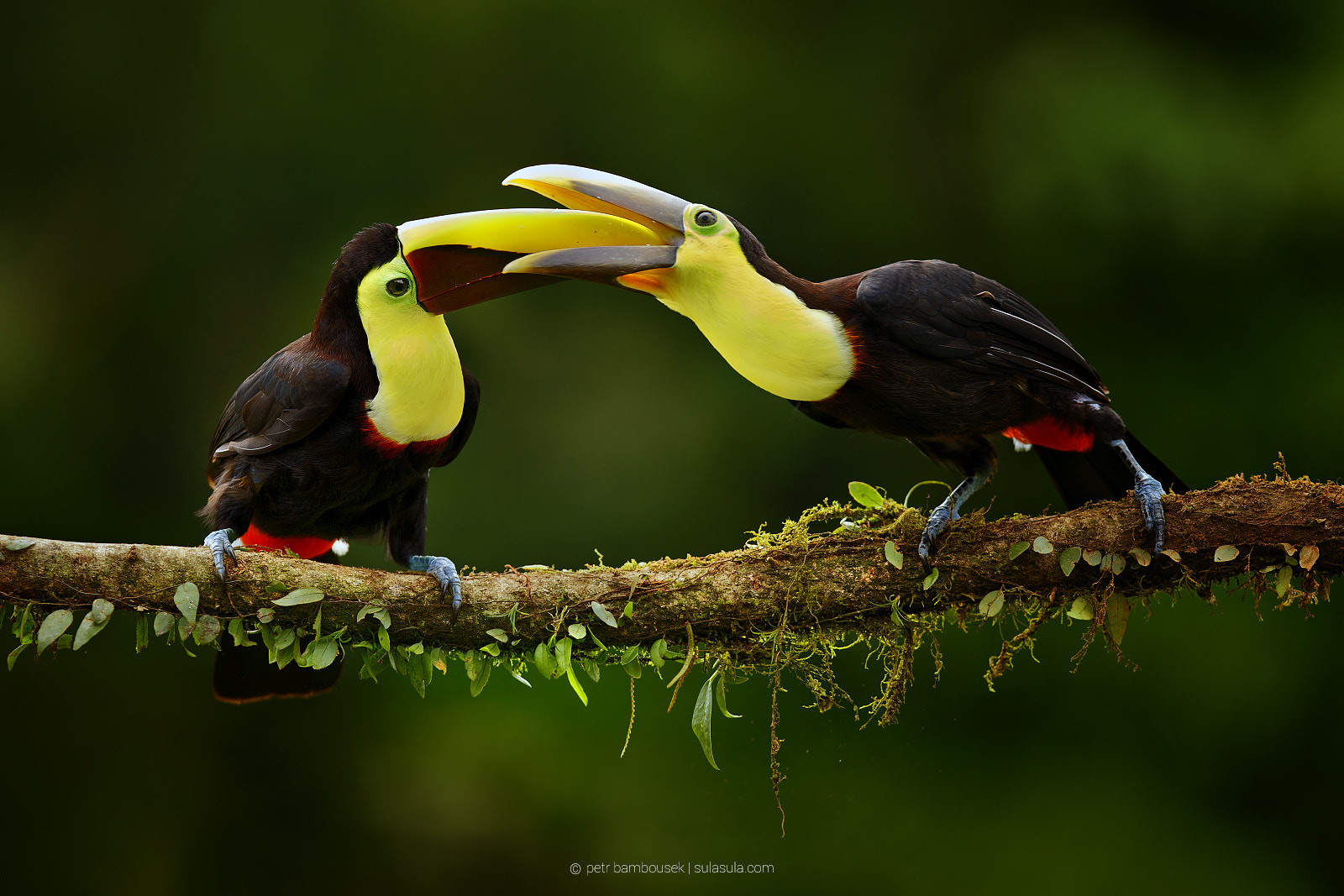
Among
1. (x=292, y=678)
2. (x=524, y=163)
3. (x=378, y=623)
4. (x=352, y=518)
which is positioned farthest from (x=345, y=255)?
(x=524, y=163)

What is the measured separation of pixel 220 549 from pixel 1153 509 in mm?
1690

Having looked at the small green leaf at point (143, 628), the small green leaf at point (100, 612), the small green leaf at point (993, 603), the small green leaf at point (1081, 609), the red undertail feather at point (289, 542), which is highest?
the red undertail feather at point (289, 542)

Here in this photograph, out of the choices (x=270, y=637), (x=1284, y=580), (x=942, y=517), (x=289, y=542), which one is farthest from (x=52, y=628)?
(x=1284, y=580)

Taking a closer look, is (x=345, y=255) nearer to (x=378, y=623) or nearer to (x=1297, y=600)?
(x=378, y=623)

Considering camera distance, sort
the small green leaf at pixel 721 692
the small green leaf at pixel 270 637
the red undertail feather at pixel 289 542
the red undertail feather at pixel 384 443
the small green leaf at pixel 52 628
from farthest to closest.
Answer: the red undertail feather at pixel 289 542 → the red undertail feather at pixel 384 443 → the small green leaf at pixel 721 692 → the small green leaf at pixel 270 637 → the small green leaf at pixel 52 628

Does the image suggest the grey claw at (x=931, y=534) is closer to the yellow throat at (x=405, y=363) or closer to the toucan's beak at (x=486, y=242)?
the toucan's beak at (x=486, y=242)

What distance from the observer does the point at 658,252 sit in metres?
2.25

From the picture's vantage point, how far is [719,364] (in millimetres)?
4195

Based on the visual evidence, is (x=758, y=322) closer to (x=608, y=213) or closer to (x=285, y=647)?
(x=608, y=213)

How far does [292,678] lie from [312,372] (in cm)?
74

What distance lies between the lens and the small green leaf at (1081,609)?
216 centimetres

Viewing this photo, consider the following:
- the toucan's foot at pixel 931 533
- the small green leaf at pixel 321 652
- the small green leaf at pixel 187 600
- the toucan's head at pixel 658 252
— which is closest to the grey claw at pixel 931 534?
the toucan's foot at pixel 931 533

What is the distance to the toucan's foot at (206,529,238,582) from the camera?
205 centimetres

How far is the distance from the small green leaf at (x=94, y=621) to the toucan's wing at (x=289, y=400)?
1.41ft
